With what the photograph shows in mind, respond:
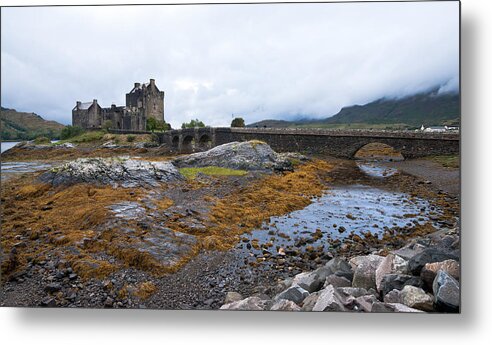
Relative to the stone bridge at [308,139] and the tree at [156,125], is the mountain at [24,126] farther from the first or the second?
the stone bridge at [308,139]

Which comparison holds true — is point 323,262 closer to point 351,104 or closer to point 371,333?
point 371,333

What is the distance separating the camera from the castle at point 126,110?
12.9ft

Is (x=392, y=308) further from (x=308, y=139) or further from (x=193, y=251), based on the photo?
(x=308, y=139)

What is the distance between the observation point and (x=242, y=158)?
16.7 feet

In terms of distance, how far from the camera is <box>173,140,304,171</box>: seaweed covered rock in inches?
187

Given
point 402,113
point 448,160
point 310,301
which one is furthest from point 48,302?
point 448,160

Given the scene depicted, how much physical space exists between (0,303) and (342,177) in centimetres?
442

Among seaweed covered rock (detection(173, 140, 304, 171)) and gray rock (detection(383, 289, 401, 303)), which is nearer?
gray rock (detection(383, 289, 401, 303))

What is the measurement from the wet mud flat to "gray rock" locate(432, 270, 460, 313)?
20.9 inches

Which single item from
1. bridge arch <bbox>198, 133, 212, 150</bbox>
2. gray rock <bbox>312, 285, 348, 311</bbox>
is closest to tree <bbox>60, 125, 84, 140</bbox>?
bridge arch <bbox>198, 133, 212, 150</bbox>

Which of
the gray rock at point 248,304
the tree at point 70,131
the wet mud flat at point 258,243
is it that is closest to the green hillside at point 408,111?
the wet mud flat at point 258,243

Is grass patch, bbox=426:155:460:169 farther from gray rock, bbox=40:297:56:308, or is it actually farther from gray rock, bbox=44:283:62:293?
gray rock, bbox=40:297:56:308

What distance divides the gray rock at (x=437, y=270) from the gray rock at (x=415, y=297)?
4.3 inches

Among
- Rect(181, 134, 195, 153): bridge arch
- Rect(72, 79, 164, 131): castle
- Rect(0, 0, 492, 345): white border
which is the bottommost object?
Rect(0, 0, 492, 345): white border
